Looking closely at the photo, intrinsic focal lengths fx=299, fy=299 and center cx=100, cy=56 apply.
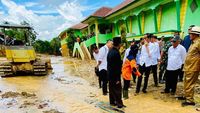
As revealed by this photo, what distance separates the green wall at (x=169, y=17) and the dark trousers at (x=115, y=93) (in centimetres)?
1160

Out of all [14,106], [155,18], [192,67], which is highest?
[155,18]

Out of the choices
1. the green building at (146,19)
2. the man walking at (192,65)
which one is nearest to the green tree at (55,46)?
the green building at (146,19)

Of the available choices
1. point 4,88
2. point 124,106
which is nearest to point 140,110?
point 124,106

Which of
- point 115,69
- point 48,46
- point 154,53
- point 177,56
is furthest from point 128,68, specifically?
point 48,46

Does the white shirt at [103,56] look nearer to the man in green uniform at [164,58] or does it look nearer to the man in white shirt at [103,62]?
the man in white shirt at [103,62]

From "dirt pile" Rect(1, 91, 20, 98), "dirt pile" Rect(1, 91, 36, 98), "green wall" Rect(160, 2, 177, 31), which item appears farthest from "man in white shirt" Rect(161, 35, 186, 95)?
"green wall" Rect(160, 2, 177, 31)

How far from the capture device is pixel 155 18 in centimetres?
2131

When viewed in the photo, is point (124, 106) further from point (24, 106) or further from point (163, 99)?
point (24, 106)

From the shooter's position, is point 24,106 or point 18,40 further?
point 18,40

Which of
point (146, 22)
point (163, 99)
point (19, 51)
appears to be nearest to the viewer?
point (163, 99)

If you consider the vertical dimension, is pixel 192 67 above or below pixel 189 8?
below

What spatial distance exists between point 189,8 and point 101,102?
1057cm

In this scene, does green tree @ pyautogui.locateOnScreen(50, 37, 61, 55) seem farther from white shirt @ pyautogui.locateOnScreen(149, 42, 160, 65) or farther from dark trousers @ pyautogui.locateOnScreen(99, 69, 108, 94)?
white shirt @ pyautogui.locateOnScreen(149, 42, 160, 65)

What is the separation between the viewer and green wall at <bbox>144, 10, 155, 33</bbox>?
22516 mm
